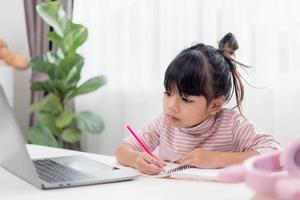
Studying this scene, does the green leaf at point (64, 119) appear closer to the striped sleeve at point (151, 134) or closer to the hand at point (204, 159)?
the striped sleeve at point (151, 134)

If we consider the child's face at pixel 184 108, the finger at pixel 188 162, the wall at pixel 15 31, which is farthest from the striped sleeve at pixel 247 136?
the wall at pixel 15 31

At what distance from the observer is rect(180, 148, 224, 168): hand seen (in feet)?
4.53

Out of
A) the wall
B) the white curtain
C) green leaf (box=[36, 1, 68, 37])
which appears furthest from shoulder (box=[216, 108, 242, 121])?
the wall

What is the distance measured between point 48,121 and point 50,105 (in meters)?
0.10

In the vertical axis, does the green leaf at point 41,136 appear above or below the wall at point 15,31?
below

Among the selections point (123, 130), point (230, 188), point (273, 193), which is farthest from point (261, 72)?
point (273, 193)

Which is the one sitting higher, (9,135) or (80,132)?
(9,135)

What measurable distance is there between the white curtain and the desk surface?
1601mm

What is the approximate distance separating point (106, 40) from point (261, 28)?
3.32 feet

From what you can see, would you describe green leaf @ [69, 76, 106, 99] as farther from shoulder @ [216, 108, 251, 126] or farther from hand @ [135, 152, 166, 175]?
hand @ [135, 152, 166, 175]

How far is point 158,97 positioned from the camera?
315 cm

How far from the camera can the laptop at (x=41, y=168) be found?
112cm

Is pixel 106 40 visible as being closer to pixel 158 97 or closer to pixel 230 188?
pixel 158 97

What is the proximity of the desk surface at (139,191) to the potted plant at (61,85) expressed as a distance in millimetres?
1989
